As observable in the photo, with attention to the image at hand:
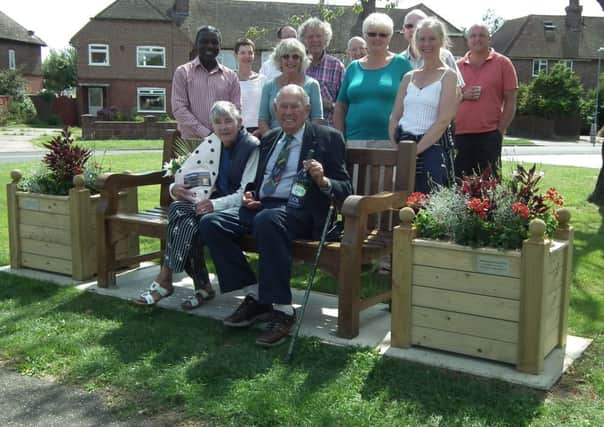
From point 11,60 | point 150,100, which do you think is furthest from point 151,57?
point 11,60

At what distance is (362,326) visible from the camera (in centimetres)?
450

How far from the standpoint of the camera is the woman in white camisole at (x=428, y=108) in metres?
4.68

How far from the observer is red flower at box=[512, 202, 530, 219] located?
3.64 metres

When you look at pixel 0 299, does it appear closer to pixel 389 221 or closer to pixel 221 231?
pixel 221 231

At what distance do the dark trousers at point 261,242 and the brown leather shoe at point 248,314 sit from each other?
0.41 feet

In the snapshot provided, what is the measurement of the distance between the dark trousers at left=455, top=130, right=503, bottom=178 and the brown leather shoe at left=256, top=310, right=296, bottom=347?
2371mm

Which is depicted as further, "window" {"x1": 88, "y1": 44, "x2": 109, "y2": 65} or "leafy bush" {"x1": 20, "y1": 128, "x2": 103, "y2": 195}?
"window" {"x1": 88, "y1": 44, "x2": 109, "y2": 65}

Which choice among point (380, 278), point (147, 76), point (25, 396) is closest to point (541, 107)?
point (147, 76)

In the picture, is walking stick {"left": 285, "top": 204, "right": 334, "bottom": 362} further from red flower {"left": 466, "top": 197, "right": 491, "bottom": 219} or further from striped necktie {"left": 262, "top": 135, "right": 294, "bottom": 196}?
red flower {"left": 466, "top": 197, "right": 491, "bottom": 219}

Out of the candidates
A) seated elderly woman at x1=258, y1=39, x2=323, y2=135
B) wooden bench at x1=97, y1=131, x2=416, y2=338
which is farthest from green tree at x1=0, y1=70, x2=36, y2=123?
seated elderly woman at x1=258, y1=39, x2=323, y2=135

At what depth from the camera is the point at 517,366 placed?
12.1 ft

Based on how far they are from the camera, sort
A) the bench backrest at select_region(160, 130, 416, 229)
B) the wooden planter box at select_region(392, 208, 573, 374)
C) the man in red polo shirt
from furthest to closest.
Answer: the man in red polo shirt → the bench backrest at select_region(160, 130, 416, 229) → the wooden planter box at select_region(392, 208, 573, 374)

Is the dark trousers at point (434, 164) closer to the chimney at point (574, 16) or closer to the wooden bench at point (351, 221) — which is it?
the wooden bench at point (351, 221)

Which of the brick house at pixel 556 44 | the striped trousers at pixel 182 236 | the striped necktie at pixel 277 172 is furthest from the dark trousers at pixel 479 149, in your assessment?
the brick house at pixel 556 44
